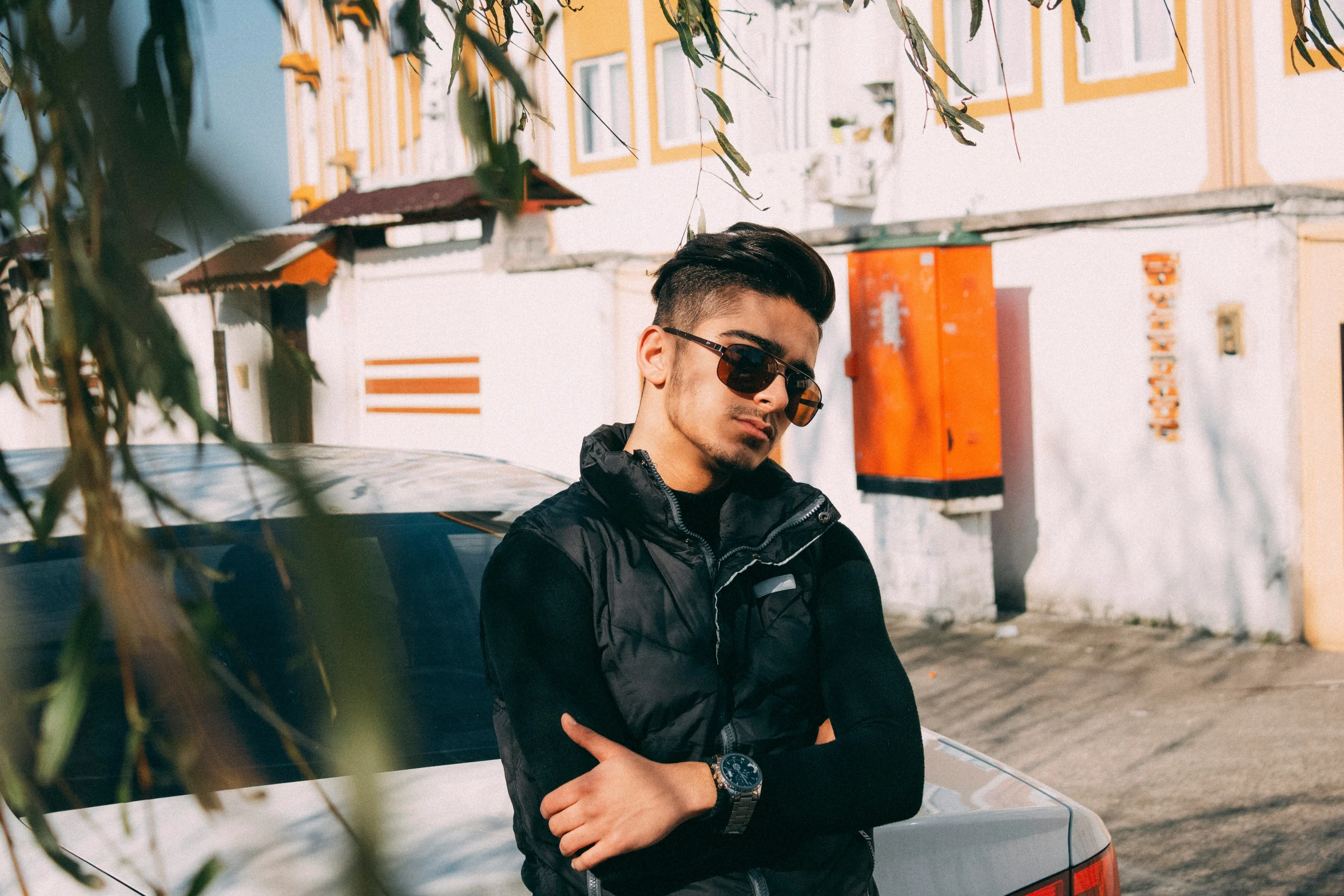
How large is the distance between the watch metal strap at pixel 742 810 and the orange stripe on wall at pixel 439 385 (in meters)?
11.8

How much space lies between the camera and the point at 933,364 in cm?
853

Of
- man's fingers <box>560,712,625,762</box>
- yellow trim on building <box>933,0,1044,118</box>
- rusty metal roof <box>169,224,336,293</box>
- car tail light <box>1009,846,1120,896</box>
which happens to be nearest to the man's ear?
man's fingers <box>560,712,625,762</box>

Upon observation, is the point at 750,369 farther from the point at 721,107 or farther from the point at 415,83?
the point at 415,83

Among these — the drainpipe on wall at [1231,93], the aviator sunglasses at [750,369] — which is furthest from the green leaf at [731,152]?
the drainpipe on wall at [1231,93]

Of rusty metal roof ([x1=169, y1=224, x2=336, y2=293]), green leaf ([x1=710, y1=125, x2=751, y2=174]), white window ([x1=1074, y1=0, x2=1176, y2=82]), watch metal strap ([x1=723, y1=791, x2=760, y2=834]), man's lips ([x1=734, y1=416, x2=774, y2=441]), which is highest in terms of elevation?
white window ([x1=1074, y1=0, x2=1176, y2=82])

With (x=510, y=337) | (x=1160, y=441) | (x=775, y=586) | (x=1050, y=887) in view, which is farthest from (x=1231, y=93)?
(x=775, y=586)

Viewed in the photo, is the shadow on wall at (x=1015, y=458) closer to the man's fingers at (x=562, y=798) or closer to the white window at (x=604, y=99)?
the white window at (x=604, y=99)

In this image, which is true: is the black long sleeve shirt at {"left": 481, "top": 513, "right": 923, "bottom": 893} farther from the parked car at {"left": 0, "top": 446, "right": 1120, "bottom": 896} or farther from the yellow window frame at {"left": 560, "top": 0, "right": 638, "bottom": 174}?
the yellow window frame at {"left": 560, "top": 0, "right": 638, "bottom": 174}

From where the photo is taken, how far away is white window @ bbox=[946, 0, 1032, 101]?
369 inches

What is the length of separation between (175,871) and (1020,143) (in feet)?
28.8

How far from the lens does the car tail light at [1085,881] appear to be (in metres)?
Result: 2.21

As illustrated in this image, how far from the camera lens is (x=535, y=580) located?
176 cm

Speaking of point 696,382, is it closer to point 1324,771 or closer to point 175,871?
point 175,871

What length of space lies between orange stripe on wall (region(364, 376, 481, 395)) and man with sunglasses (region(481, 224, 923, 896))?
37.4 ft
